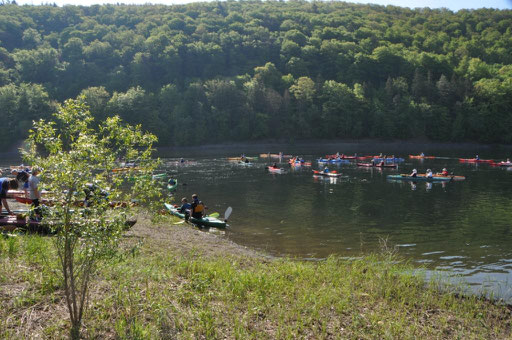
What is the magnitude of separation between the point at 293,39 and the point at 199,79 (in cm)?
4599

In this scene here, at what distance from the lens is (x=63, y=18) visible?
14975cm

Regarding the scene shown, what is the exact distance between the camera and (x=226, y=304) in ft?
28.0

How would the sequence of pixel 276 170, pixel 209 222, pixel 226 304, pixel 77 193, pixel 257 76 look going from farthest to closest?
pixel 257 76 < pixel 276 170 < pixel 209 222 < pixel 226 304 < pixel 77 193

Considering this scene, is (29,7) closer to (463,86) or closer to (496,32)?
(463,86)

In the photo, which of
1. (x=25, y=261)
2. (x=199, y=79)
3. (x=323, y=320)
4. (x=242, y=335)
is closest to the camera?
(x=242, y=335)

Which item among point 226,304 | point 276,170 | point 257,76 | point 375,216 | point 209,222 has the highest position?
point 257,76

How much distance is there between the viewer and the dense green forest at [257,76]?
3947 inches

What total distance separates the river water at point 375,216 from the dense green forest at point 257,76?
189 feet

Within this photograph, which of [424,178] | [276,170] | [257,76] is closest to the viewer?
[424,178]

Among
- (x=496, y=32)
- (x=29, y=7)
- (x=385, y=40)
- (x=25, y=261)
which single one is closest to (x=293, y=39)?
(x=385, y=40)

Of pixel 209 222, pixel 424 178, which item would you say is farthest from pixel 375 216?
pixel 424 178

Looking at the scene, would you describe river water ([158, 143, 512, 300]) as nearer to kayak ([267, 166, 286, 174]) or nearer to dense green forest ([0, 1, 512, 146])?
kayak ([267, 166, 286, 174])

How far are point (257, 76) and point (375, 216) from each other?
96.5 metres

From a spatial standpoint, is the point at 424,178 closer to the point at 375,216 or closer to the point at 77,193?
the point at 375,216
